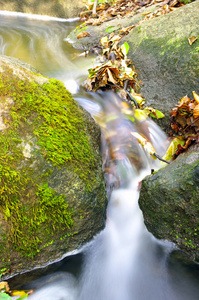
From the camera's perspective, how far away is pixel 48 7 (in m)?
12.3

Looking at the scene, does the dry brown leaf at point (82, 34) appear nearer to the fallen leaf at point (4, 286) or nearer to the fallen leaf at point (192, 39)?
the fallen leaf at point (192, 39)

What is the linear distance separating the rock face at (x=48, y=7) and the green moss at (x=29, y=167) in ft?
39.9

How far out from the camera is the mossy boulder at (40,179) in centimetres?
209

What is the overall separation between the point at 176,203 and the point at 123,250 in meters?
1.03

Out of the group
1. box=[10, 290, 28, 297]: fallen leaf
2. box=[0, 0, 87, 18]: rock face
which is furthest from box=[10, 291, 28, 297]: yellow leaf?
box=[0, 0, 87, 18]: rock face

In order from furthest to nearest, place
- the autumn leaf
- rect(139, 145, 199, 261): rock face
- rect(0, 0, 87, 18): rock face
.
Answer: rect(0, 0, 87, 18): rock face → the autumn leaf → rect(139, 145, 199, 261): rock face

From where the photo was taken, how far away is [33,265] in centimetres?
223

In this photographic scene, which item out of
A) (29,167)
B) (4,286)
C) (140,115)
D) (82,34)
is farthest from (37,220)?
(82,34)

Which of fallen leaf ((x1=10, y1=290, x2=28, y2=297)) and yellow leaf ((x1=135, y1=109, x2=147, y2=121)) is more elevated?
yellow leaf ((x1=135, y1=109, x2=147, y2=121))

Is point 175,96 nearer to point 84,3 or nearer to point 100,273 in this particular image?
point 100,273

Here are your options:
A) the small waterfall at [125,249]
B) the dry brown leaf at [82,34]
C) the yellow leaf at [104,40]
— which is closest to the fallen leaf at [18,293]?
the small waterfall at [125,249]

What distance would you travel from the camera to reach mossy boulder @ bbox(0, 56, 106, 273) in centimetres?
209

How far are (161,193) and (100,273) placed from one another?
1237 millimetres

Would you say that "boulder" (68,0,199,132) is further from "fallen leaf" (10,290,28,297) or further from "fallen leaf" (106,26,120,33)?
"fallen leaf" (10,290,28,297)
